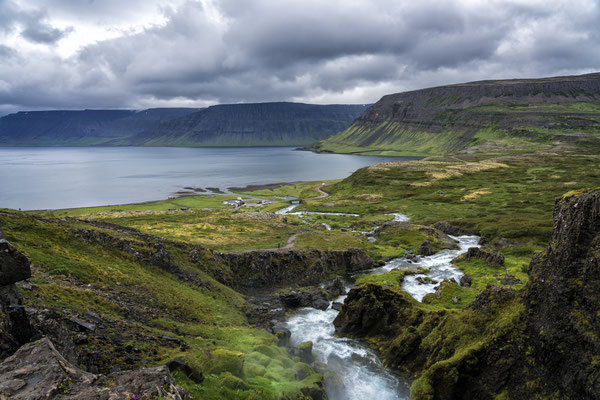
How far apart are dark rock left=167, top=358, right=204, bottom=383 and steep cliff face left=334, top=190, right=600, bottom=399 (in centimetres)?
1566

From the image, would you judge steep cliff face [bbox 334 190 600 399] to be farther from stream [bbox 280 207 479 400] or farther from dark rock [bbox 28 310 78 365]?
dark rock [bbox 28 310 78 365]

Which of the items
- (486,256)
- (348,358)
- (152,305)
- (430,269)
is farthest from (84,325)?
(486,256)

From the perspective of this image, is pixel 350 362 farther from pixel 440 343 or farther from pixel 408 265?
pixel 408 265

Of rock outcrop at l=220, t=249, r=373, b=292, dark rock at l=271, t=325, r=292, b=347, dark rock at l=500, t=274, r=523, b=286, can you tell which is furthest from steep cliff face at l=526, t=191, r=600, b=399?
rock outcrop at l=220, t=249, r=373, b=292

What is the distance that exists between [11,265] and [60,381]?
27.1 ft

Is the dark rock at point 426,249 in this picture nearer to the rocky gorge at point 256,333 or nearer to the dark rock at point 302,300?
the dark rock at point 302,300

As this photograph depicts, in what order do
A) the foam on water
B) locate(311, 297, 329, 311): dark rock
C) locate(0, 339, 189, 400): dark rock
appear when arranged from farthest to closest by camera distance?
locate(311, 297, 329, 311): dark rock < the foam on water < locate(0, 339, 189, 400): dark rock

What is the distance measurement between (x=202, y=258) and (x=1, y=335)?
35699mm

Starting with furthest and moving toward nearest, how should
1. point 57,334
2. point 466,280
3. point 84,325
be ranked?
point 466,280 → point 84,325 → point 57,334

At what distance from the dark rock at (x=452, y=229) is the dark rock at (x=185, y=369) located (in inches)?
3370

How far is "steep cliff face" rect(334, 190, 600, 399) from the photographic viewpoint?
1955cm

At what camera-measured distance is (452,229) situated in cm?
9331

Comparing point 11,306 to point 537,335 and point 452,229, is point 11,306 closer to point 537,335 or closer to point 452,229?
point 537,335

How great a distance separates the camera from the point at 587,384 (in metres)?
18.2
